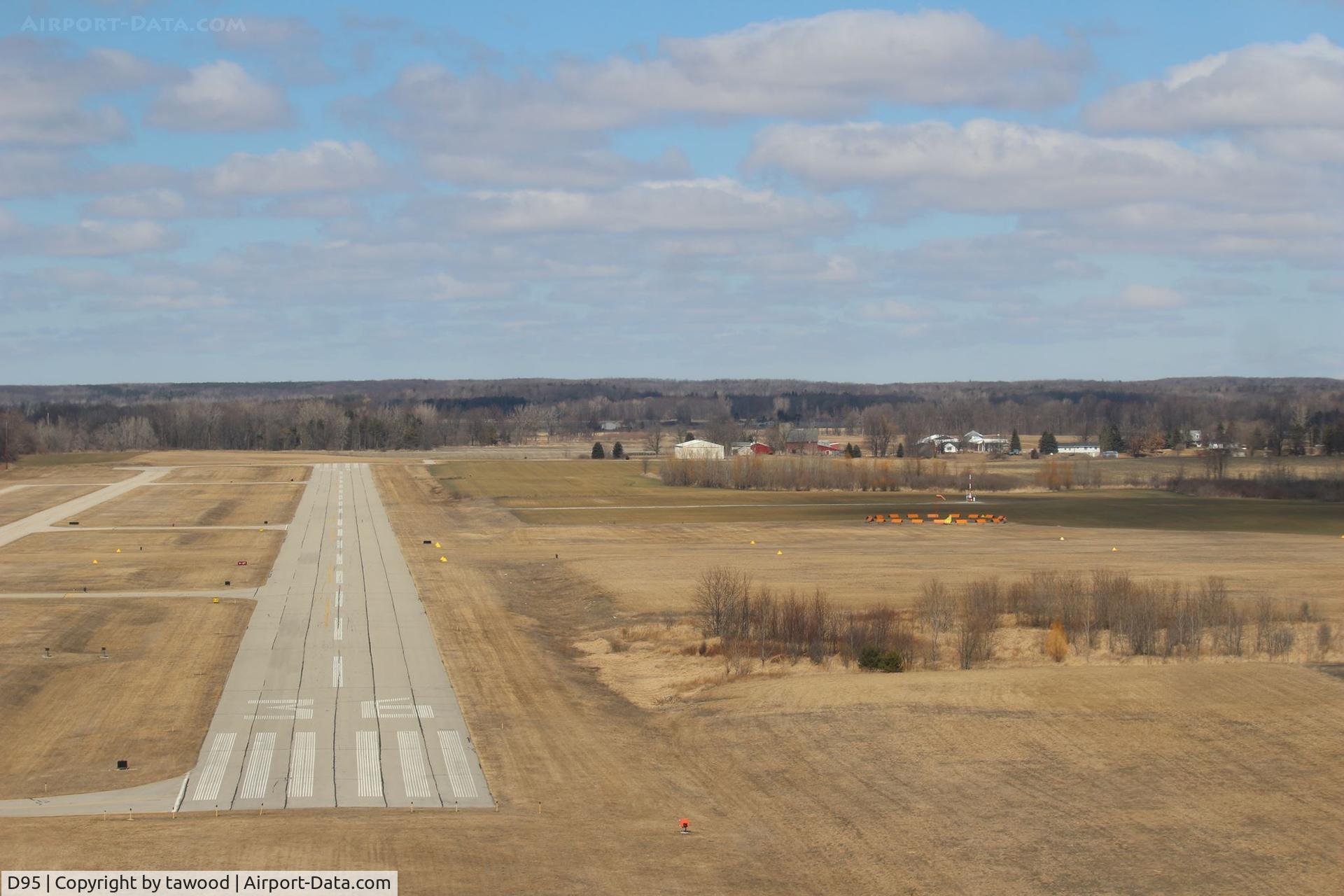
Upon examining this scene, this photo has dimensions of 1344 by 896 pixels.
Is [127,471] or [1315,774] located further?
[127,471]

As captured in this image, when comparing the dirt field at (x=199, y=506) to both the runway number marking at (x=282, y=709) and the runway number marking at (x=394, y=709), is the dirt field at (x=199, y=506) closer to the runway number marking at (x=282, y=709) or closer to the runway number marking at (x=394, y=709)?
the runway number marking at (x=282, y=709)

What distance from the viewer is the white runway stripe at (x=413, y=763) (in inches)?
1289

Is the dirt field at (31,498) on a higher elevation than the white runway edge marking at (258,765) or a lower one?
higher

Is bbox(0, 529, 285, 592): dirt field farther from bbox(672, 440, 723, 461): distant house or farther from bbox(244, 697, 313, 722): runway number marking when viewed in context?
bbox(672, 440, 723, 461): distant house

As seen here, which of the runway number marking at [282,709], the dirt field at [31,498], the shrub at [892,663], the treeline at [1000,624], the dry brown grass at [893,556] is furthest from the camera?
the dirt field at [31,498]

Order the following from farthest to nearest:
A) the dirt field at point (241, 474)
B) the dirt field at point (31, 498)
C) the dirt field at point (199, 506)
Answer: the dirt field at point (241, 474) < the dirt field at point (31, 498) < the dirt field at point (199, 506)

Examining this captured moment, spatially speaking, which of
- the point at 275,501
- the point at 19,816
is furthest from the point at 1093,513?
the point at 19,816

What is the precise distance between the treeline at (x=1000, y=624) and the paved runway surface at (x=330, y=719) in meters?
12.6

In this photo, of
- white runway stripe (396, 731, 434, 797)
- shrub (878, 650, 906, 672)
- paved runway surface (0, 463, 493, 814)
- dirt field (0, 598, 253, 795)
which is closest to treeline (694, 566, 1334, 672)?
shrub (878, 650, 906, 672)

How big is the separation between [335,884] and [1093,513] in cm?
9801

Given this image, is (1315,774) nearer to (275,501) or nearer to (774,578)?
(774,578)

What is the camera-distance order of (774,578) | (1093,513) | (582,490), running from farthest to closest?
(582,490) → (1093,513) → (774,578)

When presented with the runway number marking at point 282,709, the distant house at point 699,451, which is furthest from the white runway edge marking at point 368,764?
the distant house at point 699,451

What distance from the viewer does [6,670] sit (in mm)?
45625
